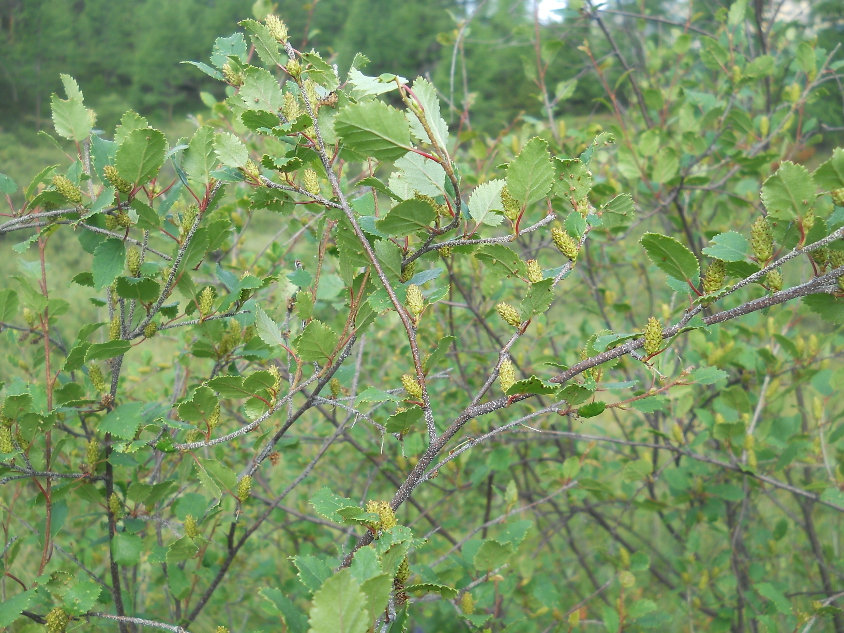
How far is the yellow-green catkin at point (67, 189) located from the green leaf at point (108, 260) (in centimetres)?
7

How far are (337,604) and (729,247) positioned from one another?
56cm

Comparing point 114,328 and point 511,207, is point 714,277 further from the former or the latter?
point 114,328

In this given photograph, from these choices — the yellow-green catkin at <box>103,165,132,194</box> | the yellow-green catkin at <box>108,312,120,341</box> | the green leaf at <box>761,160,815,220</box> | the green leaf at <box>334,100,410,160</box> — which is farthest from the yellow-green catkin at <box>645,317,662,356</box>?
the yellow-green catkin at <box>108,312,120,341</box>

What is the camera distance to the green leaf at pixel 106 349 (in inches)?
32.0

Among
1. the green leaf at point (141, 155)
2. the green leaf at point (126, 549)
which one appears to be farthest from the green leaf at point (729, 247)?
the green leaf at point (126, 549)

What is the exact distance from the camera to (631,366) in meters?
2.45

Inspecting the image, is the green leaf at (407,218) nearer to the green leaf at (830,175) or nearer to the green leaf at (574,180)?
the green leaf at (574,180)

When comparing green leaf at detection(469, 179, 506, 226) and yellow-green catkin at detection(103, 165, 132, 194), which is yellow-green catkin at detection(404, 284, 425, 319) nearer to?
green leaf at detection(469, 179, 506, 226)

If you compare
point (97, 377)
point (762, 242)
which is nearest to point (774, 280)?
point (762, 242)

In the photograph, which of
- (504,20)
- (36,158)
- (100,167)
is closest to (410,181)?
(100,167)

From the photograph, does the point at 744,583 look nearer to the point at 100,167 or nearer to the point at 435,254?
the point at 435,254

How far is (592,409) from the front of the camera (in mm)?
638

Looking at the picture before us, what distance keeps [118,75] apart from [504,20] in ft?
43.2

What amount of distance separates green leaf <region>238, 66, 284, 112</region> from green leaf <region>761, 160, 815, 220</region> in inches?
22.7
